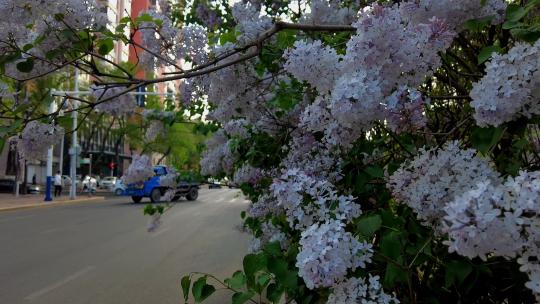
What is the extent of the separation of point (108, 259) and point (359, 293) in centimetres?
892

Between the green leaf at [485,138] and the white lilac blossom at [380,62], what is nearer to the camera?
the green leaf at [485,138]

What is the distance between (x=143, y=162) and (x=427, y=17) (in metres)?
3.86

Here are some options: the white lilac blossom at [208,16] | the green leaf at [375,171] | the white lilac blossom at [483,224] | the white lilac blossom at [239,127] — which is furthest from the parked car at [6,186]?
the white lilac blossom at [483,224]

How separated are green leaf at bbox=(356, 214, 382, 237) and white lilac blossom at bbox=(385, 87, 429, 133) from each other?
1.07 ft

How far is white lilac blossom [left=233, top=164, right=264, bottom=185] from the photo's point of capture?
4.11 m

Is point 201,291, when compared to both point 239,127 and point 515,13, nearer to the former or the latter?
point 515,13

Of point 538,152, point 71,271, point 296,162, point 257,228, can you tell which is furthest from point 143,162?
point 71,271

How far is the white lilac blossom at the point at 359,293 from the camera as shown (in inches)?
67.2

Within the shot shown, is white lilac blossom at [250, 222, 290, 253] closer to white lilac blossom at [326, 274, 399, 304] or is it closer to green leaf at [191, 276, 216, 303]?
green leaf at [191, 276, 216, 303]

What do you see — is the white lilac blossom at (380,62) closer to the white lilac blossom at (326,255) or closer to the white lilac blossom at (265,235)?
the white lilac blossom at (326,255)

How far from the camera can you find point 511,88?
140cm

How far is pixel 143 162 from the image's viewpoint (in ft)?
17.4

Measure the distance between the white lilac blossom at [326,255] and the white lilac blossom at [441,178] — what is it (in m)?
0.28

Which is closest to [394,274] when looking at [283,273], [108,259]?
[283,273]
